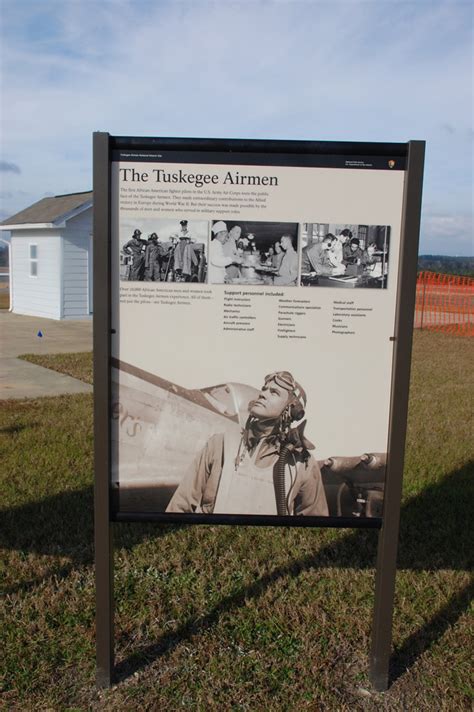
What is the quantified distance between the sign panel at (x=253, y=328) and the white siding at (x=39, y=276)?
1604cm

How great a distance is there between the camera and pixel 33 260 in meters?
19.3

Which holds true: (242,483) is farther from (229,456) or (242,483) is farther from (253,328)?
(253,328)

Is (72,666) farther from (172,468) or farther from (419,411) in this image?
(419,411)

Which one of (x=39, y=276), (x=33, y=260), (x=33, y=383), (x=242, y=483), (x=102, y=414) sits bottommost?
(x=33, y=383)

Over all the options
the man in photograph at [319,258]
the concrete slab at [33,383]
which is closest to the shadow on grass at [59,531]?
the man in photograph at [319,258]

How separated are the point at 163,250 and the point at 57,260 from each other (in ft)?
53.7

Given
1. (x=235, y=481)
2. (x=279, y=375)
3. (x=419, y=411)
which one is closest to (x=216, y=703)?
(x=235, y=481)

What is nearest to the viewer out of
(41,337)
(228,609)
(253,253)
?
(253,253)

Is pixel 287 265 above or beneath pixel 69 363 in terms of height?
above

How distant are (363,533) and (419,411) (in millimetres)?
3733

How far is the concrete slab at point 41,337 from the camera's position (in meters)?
12.5

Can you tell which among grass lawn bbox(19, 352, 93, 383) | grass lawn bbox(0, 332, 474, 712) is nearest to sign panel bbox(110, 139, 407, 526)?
grass lawn bbox(0, 332, 474, 712)

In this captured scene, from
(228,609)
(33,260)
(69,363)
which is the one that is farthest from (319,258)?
(33,260)

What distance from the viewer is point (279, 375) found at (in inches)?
110
